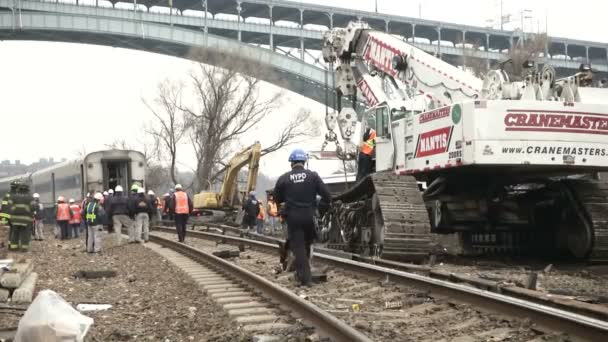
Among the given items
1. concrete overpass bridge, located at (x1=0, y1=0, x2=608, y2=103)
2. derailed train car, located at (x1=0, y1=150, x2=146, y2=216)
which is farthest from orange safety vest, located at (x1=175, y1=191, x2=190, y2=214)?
concrete overpass bridge, located at (x1=0, y1=0, x2=608, y2=103)

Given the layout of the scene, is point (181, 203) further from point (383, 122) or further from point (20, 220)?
point (383, 122)

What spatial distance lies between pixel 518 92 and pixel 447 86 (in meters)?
2.05

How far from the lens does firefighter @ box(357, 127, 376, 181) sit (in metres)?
14.1

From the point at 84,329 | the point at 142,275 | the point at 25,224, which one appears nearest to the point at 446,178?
the point at 142,275

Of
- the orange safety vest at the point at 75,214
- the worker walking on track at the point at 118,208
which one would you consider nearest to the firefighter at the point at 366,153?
the worker walking on track at the point at 118,208

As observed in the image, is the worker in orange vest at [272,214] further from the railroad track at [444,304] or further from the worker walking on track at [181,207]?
the railroad track at [444,304]

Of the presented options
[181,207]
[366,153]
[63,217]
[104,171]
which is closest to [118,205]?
[181,207]

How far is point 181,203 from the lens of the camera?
758 inches

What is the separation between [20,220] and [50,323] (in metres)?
13.6

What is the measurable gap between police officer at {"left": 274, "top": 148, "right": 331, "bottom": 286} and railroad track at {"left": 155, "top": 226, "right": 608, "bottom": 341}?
0.43 metres

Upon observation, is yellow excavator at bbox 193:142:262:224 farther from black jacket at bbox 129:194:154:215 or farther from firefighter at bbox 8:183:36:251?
firefighter at bbox 8:183:36:251

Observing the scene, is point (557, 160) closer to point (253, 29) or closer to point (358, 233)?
point (358, 233)

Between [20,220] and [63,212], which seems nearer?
[20,220]

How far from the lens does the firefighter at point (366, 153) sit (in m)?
14.1
